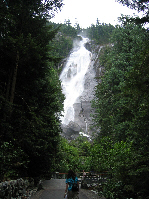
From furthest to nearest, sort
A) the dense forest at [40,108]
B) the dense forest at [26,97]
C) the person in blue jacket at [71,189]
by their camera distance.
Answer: the dense forest at [26,97]
the dense forest at [40,108]
the person in blue jacket at [71,189]

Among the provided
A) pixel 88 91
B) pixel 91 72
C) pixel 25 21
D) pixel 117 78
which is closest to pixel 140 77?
pixel 25 21

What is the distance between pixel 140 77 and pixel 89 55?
72.9 metres

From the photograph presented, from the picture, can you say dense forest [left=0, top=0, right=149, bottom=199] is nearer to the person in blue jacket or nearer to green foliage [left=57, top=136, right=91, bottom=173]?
the person in blue jacket

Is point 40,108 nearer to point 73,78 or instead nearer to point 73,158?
point 73,158

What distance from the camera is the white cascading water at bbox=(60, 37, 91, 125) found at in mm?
56697

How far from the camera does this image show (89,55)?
7862 centimetres

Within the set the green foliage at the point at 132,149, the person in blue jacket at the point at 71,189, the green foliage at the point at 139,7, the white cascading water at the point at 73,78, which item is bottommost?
the person in blue jacket at the point at 71,189

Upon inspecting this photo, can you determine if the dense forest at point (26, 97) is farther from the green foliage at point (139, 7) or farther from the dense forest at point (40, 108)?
the green foliage at point (139, 7)

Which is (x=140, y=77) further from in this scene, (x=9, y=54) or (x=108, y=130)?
(x=108, y=130)

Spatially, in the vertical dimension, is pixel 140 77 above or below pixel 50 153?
above

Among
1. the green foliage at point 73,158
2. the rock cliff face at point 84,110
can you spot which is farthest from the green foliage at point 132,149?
the rock cliff face at point 84,110

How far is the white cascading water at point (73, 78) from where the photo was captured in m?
56.7

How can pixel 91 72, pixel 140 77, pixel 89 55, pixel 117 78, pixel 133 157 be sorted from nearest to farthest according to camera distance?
pixel 140 77
pixel 133 157
pixel 117 78
pixel 91 72
pixel 89 55

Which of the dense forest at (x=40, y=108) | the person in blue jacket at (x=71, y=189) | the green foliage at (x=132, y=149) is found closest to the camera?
the person in blue jacket at (x=71, y=189)
